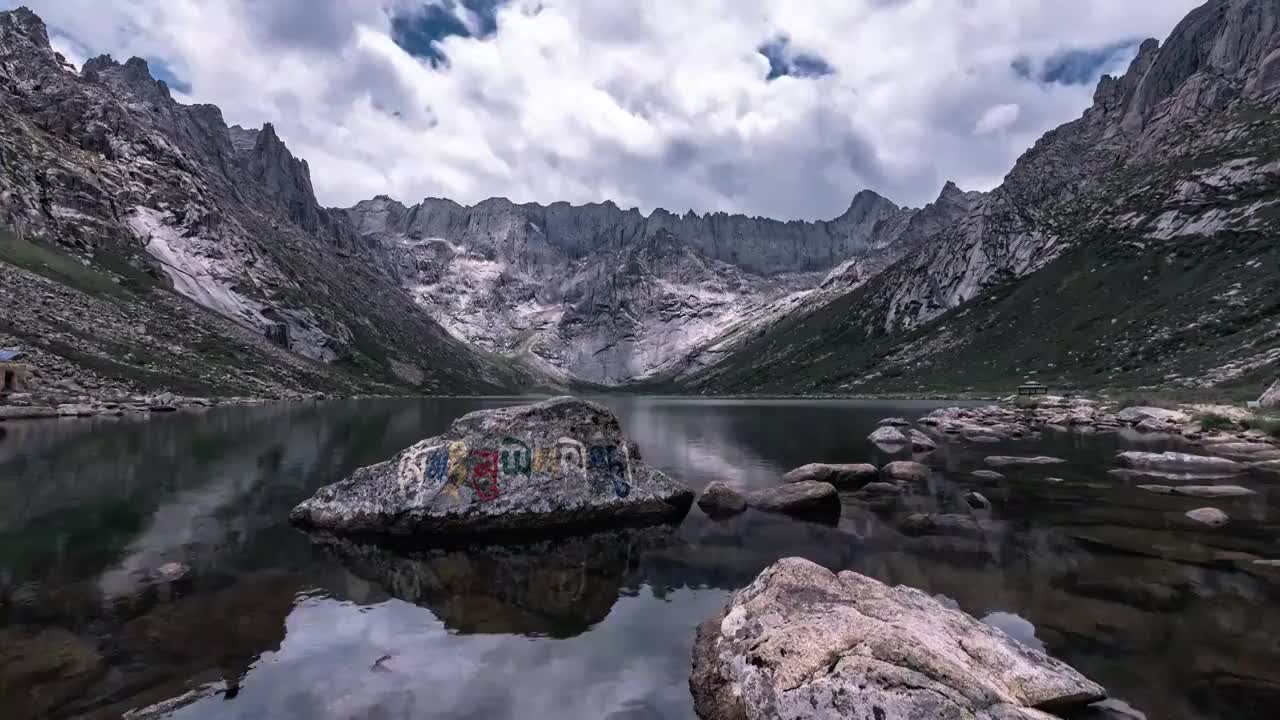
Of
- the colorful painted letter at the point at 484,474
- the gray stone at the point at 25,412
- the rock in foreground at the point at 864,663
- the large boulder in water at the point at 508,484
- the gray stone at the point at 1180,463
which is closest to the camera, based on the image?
the rock in foreground at the point at 864,663

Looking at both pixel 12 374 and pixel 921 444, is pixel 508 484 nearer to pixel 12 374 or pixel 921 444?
pixel 921 444

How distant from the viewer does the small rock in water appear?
19969mm

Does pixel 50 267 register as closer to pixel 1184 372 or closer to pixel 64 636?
pixel 64 636

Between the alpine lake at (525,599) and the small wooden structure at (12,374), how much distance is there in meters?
56.7

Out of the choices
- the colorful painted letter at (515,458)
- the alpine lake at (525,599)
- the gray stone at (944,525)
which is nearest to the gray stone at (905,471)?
the alpine lake at (525,599)

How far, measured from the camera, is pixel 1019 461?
36.1m

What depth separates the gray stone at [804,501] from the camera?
24438 mm

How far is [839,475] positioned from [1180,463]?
65.3ft

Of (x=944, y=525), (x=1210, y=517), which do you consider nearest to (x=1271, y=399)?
(x=1210, y=517)

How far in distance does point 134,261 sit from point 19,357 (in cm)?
10158

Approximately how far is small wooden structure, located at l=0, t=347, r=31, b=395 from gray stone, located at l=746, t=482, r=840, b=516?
88.8 metres

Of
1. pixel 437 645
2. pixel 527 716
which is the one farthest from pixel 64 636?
pixel 527 716

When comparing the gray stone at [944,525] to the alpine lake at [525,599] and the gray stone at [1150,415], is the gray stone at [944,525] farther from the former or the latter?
the gray stone at [1150,415]

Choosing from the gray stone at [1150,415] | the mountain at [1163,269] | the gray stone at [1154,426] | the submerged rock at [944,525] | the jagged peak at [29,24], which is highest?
the jagged peak at [29,24]
